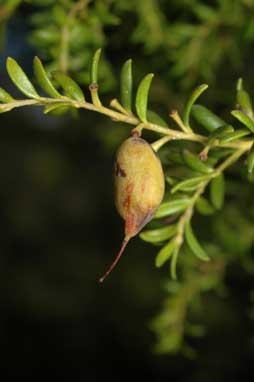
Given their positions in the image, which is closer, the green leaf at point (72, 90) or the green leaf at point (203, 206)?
the green leaf at point (72, 90)

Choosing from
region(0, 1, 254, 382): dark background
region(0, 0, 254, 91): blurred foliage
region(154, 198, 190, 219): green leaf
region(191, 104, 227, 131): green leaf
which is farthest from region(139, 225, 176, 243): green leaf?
region(0, 1, 254, 382): dark background

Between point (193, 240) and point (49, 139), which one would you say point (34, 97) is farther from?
point (49, 139)

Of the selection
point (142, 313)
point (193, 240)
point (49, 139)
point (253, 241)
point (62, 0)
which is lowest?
point (142, 313)

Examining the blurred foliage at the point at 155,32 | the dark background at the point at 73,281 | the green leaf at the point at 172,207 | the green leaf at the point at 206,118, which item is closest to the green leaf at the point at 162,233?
the green leaf at the point at 172,207

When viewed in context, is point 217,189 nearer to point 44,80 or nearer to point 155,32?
point 44,80

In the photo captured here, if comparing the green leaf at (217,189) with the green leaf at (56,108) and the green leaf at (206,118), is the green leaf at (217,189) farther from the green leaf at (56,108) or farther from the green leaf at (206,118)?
the green leaf at (56,108)

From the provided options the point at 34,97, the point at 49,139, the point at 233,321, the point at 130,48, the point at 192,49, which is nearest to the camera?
the point at 34,97

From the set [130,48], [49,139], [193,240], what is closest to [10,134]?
[49,139]

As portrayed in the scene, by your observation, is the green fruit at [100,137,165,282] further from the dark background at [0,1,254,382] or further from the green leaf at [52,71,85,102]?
the dark background at [0,1,254,382]

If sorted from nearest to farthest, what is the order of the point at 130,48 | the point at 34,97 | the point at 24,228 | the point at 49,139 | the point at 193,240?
the point at 34,97
the point at 193,240
the point at 130,48
the point at 49,139
the point at 24,228
